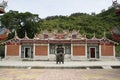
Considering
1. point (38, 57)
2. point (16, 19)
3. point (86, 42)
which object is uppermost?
point (16, 19)

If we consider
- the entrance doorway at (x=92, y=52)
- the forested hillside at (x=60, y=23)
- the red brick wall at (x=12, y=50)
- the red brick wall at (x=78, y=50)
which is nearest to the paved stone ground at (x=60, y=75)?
the red brick wall at (x=78, y=50)

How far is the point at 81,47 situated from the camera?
31672 millimetres

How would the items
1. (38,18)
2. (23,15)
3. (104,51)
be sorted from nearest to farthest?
(104,51), (23,15), (38,18)

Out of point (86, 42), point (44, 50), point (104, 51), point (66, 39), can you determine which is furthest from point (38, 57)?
point (104, 51)

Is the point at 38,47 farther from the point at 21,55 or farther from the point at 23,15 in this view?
the point at 23,15

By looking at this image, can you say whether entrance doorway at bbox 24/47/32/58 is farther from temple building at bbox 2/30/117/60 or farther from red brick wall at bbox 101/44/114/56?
red brick wall at bbox 101/44/114/56

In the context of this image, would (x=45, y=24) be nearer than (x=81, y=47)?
No

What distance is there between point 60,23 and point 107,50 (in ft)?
114

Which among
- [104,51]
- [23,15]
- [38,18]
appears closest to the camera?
[104,51]

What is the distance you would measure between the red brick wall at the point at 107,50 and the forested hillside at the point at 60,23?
1530 cm

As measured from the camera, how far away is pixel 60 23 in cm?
6525

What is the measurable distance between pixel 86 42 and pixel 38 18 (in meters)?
22.1

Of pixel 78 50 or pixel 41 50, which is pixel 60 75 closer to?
pixel 78 50

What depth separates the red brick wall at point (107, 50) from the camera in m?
31.4
